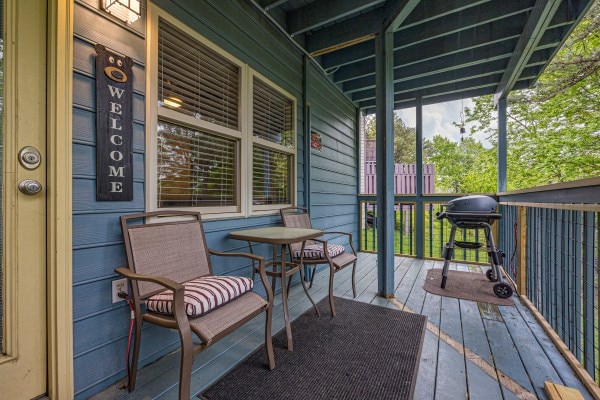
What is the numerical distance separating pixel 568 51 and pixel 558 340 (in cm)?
412

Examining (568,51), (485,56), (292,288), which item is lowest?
(292,288)

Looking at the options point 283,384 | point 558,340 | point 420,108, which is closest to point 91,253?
point 283,384

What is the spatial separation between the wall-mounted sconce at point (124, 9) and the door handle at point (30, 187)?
3.13 feet

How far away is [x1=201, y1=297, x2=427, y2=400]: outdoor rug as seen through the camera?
1.35 meters

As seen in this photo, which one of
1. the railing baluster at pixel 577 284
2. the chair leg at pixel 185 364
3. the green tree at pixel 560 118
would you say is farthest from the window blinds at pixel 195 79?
the green tree at pixel 560 118

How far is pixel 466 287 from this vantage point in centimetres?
290

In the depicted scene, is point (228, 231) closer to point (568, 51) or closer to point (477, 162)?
point (568, 51)

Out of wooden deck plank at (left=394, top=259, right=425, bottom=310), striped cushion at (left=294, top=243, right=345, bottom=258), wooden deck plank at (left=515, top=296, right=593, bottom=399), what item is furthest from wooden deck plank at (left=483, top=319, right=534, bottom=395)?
striped cushion at (left=294, top=243, right=345, bottom=258)

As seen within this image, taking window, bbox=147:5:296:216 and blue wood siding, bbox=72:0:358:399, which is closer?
blue wood siding, bbox=72:0:358:399

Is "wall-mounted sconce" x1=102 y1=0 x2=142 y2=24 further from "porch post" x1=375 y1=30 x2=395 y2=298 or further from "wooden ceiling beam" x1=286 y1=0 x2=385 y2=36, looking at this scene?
"porch post" x1=375 y1=30 x2=395 y2=298

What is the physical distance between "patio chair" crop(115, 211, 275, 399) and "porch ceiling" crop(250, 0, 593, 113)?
83.4 inches

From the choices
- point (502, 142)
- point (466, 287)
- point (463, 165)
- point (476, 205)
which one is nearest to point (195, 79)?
point (476, 205)

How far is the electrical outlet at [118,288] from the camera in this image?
55.8 inches

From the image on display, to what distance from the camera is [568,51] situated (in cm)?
369
